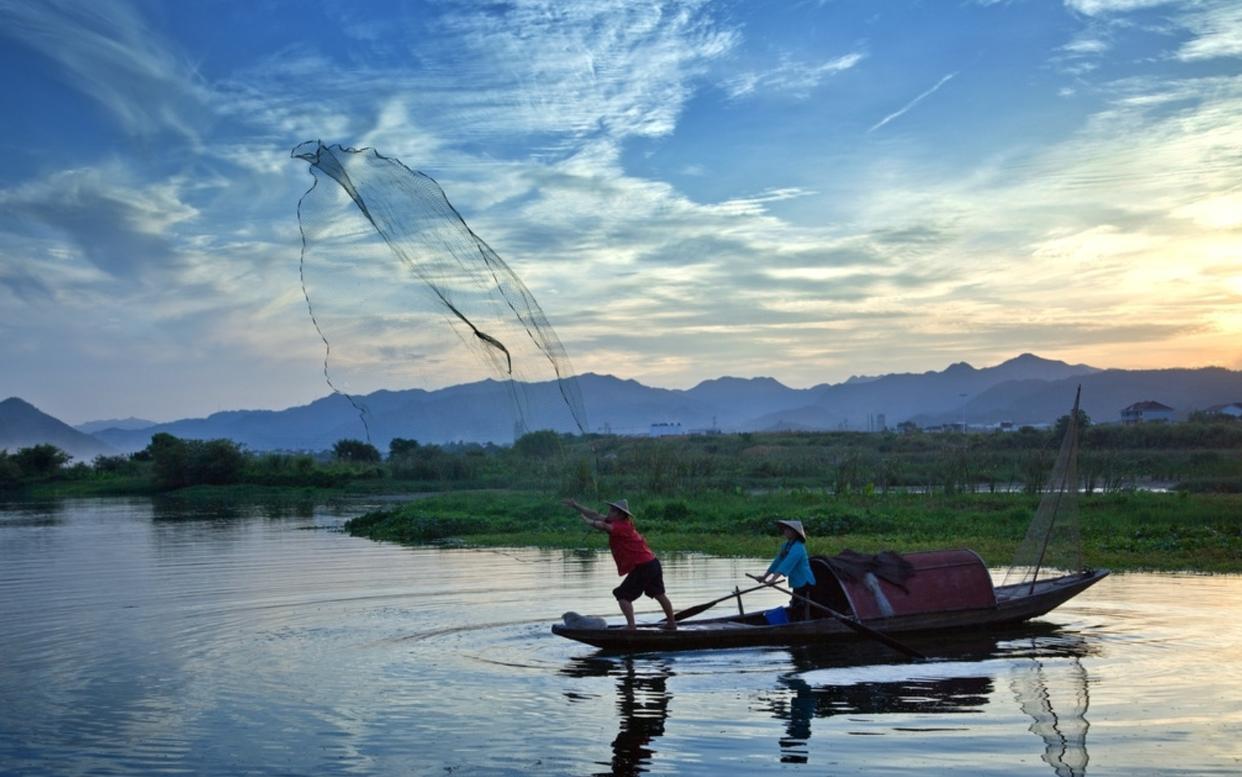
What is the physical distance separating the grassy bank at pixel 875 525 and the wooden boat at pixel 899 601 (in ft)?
18.4

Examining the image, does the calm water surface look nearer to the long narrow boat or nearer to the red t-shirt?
the long narrow boat

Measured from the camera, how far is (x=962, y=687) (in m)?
11.6

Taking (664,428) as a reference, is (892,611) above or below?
below

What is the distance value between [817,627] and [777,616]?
0.69 meters

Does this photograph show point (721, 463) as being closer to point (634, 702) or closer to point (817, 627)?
point (817, 627)

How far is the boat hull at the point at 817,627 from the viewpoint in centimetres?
1323

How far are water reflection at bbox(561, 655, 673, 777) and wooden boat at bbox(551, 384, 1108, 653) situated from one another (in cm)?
39

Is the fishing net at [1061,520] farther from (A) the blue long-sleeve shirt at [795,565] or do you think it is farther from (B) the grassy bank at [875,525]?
(B) the grassy bank at [875,525]

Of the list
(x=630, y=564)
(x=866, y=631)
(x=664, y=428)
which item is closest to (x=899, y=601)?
(x=866, y=631)

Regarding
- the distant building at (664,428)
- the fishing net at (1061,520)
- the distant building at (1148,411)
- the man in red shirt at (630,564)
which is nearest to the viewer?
the man in red shirt at (630,564)

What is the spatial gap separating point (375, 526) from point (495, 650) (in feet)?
67.7

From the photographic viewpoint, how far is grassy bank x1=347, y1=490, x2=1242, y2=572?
72.0 ft

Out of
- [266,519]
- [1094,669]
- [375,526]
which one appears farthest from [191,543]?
[1094,669]

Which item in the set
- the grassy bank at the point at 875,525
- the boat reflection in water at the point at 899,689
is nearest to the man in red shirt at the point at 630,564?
the boat reflection in water at the point at 899,689
